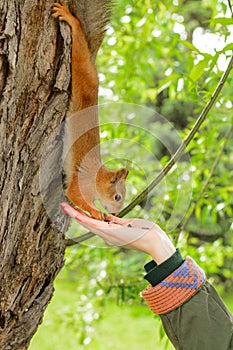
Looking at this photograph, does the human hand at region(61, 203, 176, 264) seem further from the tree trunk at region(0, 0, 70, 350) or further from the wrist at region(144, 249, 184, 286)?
the tree trunk at region(0, 0, 70, 350)

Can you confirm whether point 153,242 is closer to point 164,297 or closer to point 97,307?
point 164,297

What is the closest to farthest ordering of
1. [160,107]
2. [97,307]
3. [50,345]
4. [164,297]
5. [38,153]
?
[164,297], [38,153], [97,307], [50,345], [160,107]

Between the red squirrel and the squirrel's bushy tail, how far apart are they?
2 centimetres

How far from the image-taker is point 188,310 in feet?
2.98

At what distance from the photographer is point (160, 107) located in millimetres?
4980

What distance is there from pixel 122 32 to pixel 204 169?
0.60 metres

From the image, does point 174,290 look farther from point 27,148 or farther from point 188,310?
point 27,148

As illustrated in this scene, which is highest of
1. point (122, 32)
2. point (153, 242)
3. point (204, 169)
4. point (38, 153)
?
point (38, 153)

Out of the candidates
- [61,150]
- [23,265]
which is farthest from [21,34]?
[23,265]

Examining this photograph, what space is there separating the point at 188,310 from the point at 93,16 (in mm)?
561

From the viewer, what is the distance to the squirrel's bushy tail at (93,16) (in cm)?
108

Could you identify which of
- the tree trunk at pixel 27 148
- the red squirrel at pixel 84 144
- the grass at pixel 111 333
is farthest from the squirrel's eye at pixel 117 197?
the grass at pixel 111 333

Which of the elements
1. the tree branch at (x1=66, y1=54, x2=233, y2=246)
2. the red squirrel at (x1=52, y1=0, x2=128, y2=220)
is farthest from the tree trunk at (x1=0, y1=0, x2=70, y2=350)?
the tree branch at (x1=66, y1=54, x2=233, y2=246)

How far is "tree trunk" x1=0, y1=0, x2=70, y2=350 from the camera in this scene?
966 millimetres
